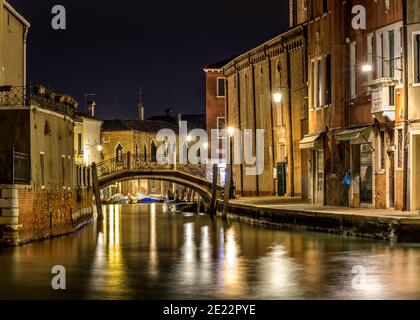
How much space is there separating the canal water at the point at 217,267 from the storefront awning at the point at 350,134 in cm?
395

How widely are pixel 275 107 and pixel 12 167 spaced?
26.3 metres

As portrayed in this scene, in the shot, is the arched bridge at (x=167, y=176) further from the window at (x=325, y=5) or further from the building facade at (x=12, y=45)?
the window at (x=325, y=5)

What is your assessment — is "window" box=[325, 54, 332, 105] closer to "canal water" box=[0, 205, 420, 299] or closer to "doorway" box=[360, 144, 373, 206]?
"doorway" box=[360, 144, 373, 206]

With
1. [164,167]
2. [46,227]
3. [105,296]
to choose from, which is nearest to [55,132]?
[46,227]

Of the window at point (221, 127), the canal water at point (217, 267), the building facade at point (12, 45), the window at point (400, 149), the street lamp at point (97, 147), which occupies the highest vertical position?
the building facade at point (12, 45)

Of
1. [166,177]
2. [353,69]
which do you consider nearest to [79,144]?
[166,177]

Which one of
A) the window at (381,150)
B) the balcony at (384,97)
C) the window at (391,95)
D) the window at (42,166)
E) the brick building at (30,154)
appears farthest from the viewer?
the window at (42,166)

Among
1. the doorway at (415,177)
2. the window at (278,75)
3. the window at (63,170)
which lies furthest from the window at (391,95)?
the window at (278,75)

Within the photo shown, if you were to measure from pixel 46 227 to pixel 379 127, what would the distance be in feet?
38.1

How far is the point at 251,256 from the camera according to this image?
28.0 m

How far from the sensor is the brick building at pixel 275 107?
50406mm

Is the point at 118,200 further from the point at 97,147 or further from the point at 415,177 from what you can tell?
the point at 415,177

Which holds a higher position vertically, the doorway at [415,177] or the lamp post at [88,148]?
the lamp post at [88,148]
